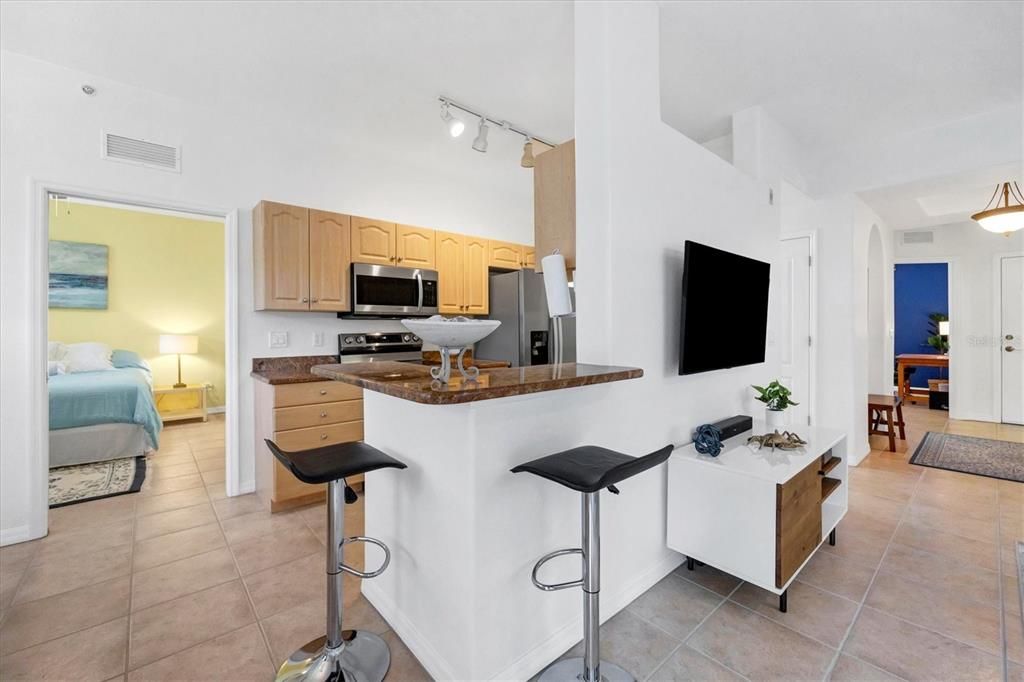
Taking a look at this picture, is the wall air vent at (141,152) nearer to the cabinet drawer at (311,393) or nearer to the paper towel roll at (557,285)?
the cabinet drawer at (311,393)

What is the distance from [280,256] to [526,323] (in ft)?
6.88

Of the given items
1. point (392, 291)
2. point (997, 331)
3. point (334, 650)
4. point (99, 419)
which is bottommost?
point (334, 650)

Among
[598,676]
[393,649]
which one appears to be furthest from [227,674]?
[598,676]

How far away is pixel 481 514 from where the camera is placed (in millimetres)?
1411

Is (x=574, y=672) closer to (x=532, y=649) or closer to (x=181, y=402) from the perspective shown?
(x=532, y=649)

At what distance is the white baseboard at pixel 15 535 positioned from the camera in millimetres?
2492

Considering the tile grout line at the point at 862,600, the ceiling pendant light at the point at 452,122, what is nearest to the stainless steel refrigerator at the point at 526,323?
the ceiling pendant light at the point at 452,122

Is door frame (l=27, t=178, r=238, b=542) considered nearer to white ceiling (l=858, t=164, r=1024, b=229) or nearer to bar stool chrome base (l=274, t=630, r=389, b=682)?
bar stool chrome base (l=274, t=630, r=389, b=682)

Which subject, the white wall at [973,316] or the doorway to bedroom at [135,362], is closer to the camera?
the doorway to bedroom at [135,362]

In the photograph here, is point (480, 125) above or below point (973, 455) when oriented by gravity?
above

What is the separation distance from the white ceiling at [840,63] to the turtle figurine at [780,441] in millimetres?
2156

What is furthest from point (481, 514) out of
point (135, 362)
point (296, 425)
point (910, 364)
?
point (910, 364)

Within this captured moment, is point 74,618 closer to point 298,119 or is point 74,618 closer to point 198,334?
point 298,119

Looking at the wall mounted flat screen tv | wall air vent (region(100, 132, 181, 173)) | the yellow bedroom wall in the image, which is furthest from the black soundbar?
the yellow bedroom wall
